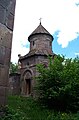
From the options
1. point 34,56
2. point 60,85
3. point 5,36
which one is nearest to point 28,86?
point 34,56

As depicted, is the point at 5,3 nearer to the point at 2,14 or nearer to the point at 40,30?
the point at 2,14

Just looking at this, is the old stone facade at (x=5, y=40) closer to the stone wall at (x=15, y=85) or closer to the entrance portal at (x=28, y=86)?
the entrance portal at (x=28, y=86)

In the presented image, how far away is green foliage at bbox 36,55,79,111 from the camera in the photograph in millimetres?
14137

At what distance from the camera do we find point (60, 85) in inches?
577

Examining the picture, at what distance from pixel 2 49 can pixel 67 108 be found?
10.2 m

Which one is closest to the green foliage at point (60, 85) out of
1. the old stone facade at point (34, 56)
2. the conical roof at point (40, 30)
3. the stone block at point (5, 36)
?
the old stone facade at point (34, 56)

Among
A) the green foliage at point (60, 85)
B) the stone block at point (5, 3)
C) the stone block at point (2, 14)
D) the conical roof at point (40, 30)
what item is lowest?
the green foliage at point (60, 85)

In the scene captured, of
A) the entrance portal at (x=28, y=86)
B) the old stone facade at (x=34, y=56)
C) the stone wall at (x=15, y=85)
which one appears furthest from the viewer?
the stone wall at (x=15, y=85)

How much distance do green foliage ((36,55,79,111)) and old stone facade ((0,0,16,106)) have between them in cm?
896

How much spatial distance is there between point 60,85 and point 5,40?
9.85m

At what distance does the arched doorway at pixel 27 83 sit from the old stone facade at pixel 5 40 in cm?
1986

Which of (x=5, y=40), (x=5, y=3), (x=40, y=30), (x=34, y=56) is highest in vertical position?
(x=40, y=30)

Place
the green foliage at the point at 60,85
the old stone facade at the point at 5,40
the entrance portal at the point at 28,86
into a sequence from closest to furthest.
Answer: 1. the old stone facade at the point at 5,40
2. the green foliage at the point at 60,85
3. the entrance portal at the point at 28,86

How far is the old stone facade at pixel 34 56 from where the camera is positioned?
81.3ft
